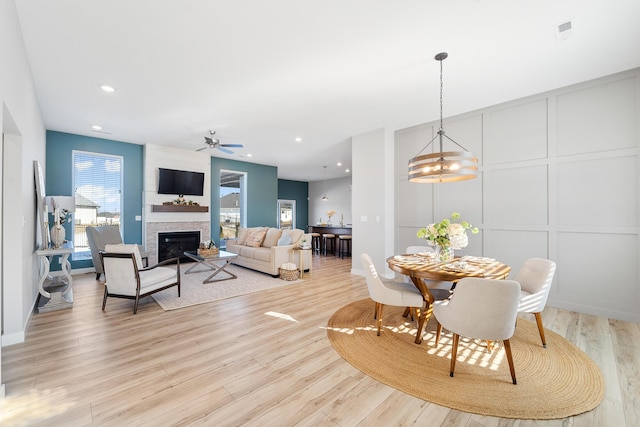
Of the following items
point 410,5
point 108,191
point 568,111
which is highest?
point 410,5

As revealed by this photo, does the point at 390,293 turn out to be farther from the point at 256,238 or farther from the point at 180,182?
the point at 180,182

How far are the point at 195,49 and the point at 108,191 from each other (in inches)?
201

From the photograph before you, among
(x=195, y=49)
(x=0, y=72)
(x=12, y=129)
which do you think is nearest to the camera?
(x=0, y=72)

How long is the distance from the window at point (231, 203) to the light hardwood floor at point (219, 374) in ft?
15.9

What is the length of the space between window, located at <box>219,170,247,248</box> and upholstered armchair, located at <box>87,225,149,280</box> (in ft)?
10.0

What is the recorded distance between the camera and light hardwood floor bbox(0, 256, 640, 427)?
1.73 meters

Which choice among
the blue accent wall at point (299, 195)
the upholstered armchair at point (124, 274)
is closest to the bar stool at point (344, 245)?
the blue accent wall at point (299, 195)

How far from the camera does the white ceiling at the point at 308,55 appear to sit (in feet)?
7.53

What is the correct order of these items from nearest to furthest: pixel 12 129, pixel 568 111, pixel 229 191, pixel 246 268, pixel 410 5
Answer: pixel 410 5, pixel 12 129, pixel 568 111, pixel 246 268, pixel 229 191

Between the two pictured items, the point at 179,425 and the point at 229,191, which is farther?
the point at 229,191

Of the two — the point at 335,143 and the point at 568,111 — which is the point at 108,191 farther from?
the point at 568,111

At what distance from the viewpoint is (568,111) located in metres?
3.67

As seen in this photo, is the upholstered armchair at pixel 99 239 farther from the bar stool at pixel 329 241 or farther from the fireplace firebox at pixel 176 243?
the bar stool at pixel 329 241

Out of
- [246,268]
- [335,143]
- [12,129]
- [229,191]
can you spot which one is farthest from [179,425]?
[229,191]
